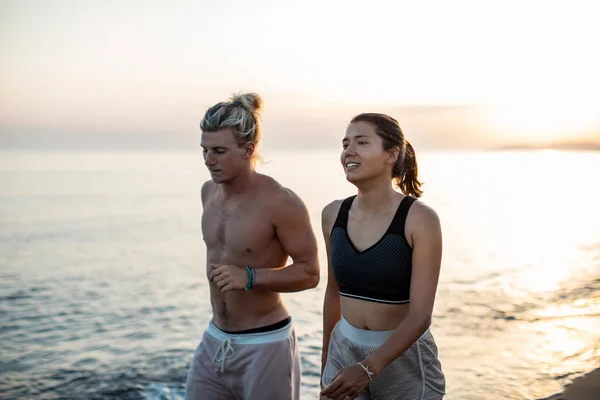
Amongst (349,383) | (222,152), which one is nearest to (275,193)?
(222,152)

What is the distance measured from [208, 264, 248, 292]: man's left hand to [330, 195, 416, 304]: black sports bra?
2.14 feet

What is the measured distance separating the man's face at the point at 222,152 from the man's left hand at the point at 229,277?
0.67 m

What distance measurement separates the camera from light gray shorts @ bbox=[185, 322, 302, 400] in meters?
4.19

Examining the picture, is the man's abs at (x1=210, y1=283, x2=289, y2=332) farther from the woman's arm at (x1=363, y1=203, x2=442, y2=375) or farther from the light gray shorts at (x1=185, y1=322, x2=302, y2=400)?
the woman's arm at (x1=363, y1=203, x2=442, y2=375)

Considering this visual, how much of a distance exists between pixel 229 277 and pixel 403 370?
1100mm

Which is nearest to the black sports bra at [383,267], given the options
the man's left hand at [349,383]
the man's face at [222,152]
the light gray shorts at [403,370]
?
the light gray shorts at [403,370]

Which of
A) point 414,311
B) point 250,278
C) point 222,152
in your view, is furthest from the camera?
point 222,152

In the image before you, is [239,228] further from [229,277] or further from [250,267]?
[229,277]

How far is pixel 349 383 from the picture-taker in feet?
10.2

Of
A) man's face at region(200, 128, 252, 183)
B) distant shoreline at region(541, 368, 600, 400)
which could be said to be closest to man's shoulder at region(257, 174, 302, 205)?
man's face at region(200, 128, 252, 183)

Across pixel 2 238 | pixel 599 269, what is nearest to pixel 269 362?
pixel 599 269

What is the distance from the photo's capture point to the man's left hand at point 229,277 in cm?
384

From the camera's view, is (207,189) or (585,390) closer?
(207,189)

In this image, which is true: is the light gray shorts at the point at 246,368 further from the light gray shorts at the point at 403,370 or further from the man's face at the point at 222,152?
the man's face at the point at 222,152
